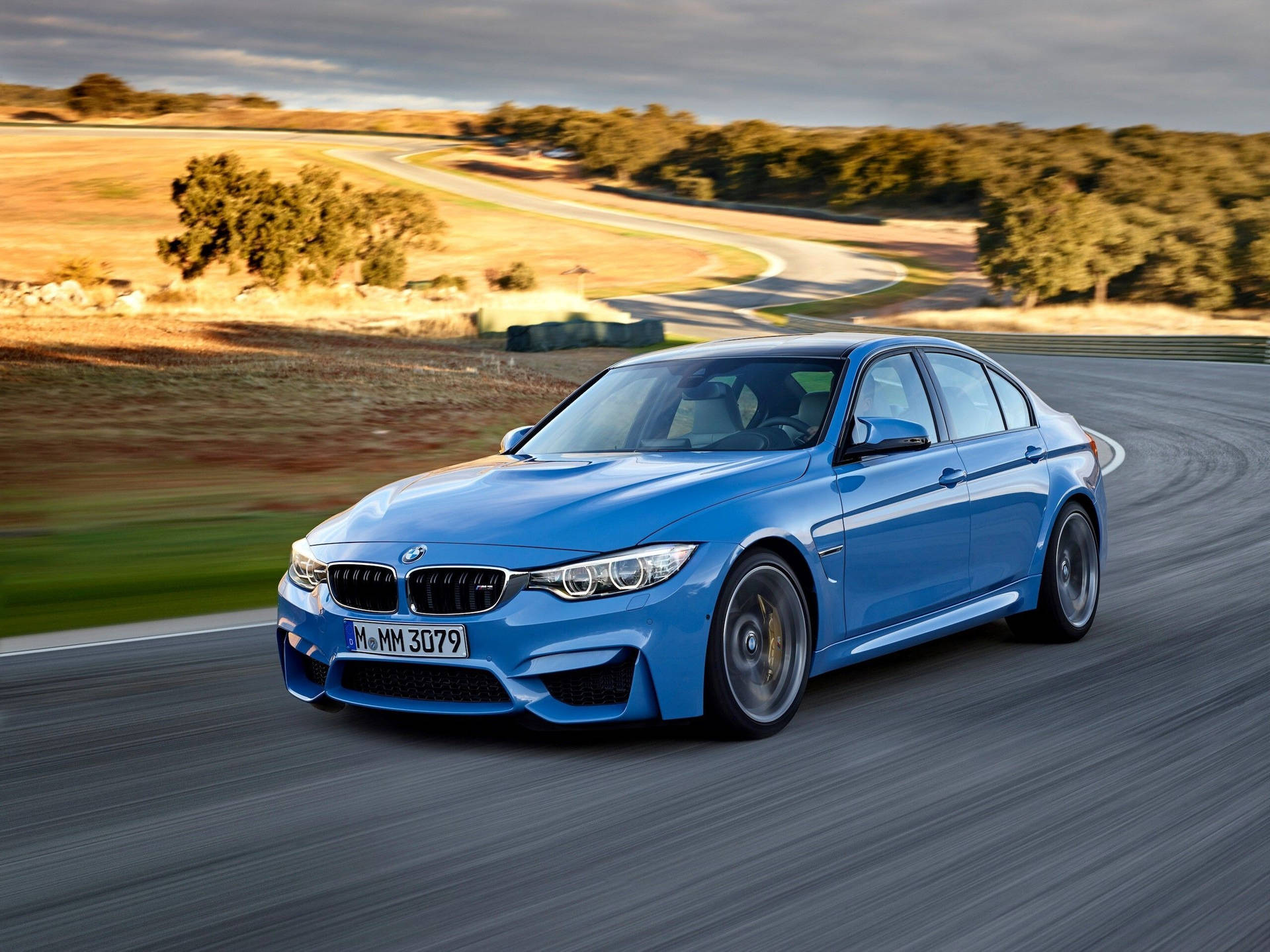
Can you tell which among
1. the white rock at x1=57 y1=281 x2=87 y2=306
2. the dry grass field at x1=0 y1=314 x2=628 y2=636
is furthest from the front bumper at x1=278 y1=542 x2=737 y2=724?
the white rock at x1=57 y1=281 x2=87 y2=306

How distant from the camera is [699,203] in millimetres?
102188

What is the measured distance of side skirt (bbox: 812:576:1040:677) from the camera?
594 cm

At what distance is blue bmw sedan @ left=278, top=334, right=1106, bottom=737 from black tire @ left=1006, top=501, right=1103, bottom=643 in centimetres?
2

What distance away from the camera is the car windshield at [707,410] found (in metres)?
6.34

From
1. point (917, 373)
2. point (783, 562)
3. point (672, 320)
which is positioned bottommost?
point (672, 320)

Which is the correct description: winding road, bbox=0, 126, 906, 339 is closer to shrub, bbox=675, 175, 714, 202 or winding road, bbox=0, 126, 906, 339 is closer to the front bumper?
shrub, bbox=675, 175, 714, 202

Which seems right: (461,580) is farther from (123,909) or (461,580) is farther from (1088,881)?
(1088,881)

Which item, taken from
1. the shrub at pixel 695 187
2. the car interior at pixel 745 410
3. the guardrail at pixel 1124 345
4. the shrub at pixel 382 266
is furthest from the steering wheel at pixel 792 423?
the shrub at pixel 695 187

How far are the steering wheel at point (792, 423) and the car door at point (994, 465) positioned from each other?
36.7 inches

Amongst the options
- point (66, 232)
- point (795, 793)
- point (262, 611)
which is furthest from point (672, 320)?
point (795, 793)

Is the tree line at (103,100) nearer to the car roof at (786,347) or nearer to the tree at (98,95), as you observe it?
the tree at (98,95)

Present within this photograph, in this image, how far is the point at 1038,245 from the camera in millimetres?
59750

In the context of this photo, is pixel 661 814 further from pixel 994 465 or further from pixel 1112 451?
pixel 1112 451

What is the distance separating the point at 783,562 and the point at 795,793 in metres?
1.03
